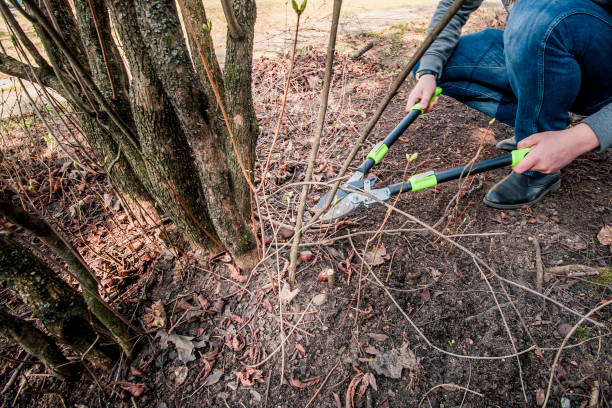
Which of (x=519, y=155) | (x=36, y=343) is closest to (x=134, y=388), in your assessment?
(x=36, y=343)

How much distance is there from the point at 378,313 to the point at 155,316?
51.9 inches

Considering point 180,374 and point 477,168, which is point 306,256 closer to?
point 180,374

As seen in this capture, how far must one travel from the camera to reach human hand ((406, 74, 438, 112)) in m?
2.06

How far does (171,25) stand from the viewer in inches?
45.7

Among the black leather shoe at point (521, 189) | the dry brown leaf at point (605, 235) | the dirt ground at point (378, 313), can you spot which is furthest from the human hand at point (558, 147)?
the dry brown leaf at point (605, 235)

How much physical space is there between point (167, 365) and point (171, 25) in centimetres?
167

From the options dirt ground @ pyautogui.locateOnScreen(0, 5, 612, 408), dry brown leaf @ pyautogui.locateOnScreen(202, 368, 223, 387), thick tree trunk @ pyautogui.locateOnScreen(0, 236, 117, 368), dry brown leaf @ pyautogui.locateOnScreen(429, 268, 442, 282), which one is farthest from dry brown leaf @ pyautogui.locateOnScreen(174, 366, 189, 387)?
dry brown leaf @ pyautogui.locateOnScreen(429, 268, 442, 282)

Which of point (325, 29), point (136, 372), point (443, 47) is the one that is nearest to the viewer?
point (136, 372)

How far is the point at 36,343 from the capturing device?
1.34 m

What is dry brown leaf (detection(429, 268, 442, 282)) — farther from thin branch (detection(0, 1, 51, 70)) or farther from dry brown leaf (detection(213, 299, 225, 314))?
thin branch (detection(0, 1, 51, 70))

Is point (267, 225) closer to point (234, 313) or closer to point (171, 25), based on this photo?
point (234, 313)

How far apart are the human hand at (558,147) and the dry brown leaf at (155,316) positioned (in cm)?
221

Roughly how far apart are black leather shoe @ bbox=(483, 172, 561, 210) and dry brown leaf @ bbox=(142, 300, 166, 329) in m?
2.32

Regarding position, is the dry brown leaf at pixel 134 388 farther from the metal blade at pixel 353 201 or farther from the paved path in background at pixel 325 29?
the paved path in background at pixel 325 29
